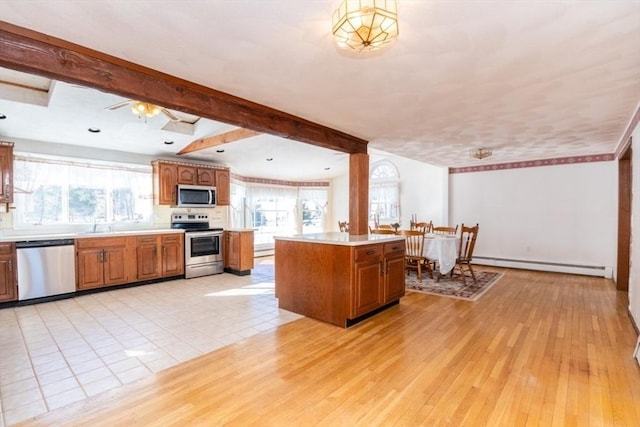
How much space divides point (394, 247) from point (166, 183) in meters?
4.16

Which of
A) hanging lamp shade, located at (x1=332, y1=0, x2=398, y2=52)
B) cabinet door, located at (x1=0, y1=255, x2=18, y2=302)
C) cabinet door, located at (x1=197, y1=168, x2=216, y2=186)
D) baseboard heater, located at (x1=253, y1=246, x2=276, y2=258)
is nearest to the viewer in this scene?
hanging lamp shade, located at (x1=332, y1=0, x2=398, y2=52)

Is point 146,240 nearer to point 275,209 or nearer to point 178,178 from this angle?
point 178,178

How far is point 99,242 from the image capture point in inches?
181

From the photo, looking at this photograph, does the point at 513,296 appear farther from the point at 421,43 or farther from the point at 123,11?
the point at 123,11

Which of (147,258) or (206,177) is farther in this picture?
(206,177)

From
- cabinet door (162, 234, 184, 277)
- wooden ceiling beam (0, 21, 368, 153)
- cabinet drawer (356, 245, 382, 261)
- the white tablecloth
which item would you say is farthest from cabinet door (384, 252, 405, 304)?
cabinet door (162, 234, 184, 277)

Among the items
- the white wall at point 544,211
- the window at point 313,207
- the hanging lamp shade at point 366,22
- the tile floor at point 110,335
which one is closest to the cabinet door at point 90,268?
the tile floor at point 110,335

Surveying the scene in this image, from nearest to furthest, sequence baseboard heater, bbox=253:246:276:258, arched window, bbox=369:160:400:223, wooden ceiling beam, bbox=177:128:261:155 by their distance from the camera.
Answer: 1. wooden ceiling beam, bbox=177:128:261:155
2. arched window, bbox=369:160:400:223
3. baseboard heater, bbox=253:246:276:258

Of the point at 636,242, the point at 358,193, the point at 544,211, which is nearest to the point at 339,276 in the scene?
the point at 358,193

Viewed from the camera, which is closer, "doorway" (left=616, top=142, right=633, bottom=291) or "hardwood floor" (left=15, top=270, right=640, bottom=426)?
"hardwood floor" (left=15, top=270, right=640, bottom=426)

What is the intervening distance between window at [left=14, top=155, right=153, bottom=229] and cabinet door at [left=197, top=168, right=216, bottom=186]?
2.78ft

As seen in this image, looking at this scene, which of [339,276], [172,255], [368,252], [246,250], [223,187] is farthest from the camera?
[223,187]

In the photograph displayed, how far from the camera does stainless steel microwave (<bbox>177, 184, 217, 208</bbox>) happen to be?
574 centimetres

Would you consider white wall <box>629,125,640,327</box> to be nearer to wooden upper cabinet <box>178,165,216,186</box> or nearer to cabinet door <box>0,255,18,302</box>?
wooden upper cabinet <box>178,165,216,186</box>
